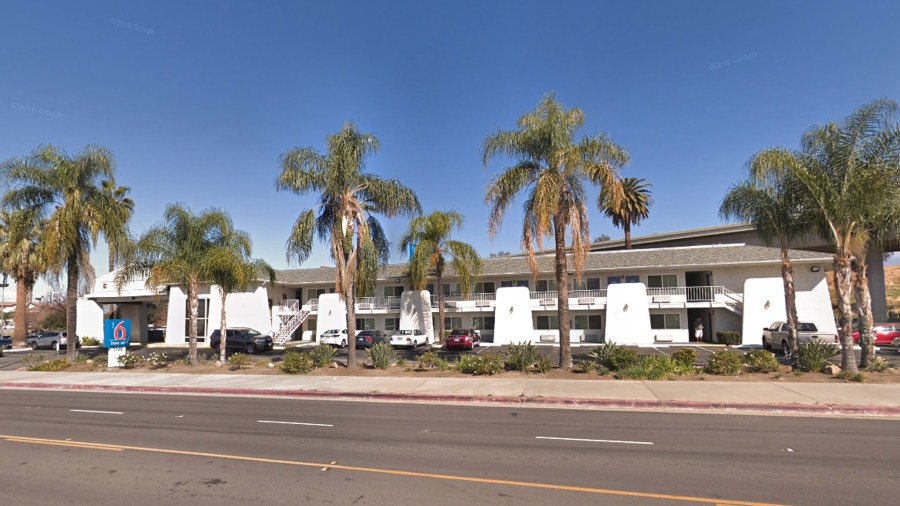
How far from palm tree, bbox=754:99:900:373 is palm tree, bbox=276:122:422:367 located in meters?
14.8

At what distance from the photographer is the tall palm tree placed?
74.9ft

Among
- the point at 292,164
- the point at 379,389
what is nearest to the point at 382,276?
the point at 292,164

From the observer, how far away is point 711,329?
3712 cm

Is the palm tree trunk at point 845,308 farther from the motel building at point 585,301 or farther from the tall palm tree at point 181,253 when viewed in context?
the tall palm tree at point 181,253

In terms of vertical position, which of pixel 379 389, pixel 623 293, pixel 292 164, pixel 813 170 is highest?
pixel 292 164

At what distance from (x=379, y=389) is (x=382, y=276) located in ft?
91.6

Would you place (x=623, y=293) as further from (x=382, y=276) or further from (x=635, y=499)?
(x=635, y=499)

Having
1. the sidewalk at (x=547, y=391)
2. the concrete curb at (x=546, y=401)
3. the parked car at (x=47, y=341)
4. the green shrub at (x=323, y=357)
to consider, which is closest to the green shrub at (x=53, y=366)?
the sidewalk at (x=547, y=391)

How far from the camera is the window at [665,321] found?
3656 cm

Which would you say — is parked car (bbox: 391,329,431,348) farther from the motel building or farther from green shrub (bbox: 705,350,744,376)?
green shrub (bbox: 705,350,744,376)

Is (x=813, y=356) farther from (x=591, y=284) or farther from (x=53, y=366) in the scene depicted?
(x=53, y=366)

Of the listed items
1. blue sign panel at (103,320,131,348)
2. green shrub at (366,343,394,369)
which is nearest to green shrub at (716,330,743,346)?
green shrub at (366,343,394,369)

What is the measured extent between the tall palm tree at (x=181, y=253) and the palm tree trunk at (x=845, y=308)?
23795mm

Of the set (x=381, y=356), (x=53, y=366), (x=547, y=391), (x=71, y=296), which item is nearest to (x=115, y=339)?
(x=53, y=366)
